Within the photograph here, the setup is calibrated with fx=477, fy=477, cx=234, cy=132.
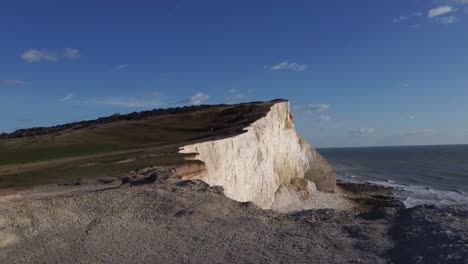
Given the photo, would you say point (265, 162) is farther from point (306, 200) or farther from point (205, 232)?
point (205, 232)

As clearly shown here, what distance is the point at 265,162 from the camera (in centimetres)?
3472

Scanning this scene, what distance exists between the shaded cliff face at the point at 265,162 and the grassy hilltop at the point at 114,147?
136 cm

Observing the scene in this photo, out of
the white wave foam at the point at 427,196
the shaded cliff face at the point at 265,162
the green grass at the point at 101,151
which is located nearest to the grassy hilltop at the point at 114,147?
the green grass at the point at 101,151

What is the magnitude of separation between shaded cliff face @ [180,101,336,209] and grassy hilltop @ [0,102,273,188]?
1.36 meters

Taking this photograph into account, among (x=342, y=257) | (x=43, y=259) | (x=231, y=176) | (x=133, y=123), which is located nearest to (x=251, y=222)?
(x=342, y=257)

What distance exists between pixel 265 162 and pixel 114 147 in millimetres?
11070

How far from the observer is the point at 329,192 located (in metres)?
44.2

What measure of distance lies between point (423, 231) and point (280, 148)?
2981 centimetres

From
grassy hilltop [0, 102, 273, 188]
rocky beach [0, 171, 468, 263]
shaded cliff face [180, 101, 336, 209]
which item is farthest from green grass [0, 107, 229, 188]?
rocky beach [0, 171, 468, 263]

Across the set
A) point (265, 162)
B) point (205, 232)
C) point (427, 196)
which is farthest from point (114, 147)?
point (427, 196)

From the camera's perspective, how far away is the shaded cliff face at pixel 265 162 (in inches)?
1050

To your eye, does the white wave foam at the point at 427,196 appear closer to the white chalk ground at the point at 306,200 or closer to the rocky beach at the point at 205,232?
the white chalk ground at the point at 306,200

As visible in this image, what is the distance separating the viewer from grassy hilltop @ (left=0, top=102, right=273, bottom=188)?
21.1 meters

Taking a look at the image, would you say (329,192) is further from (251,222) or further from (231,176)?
(251,222)
